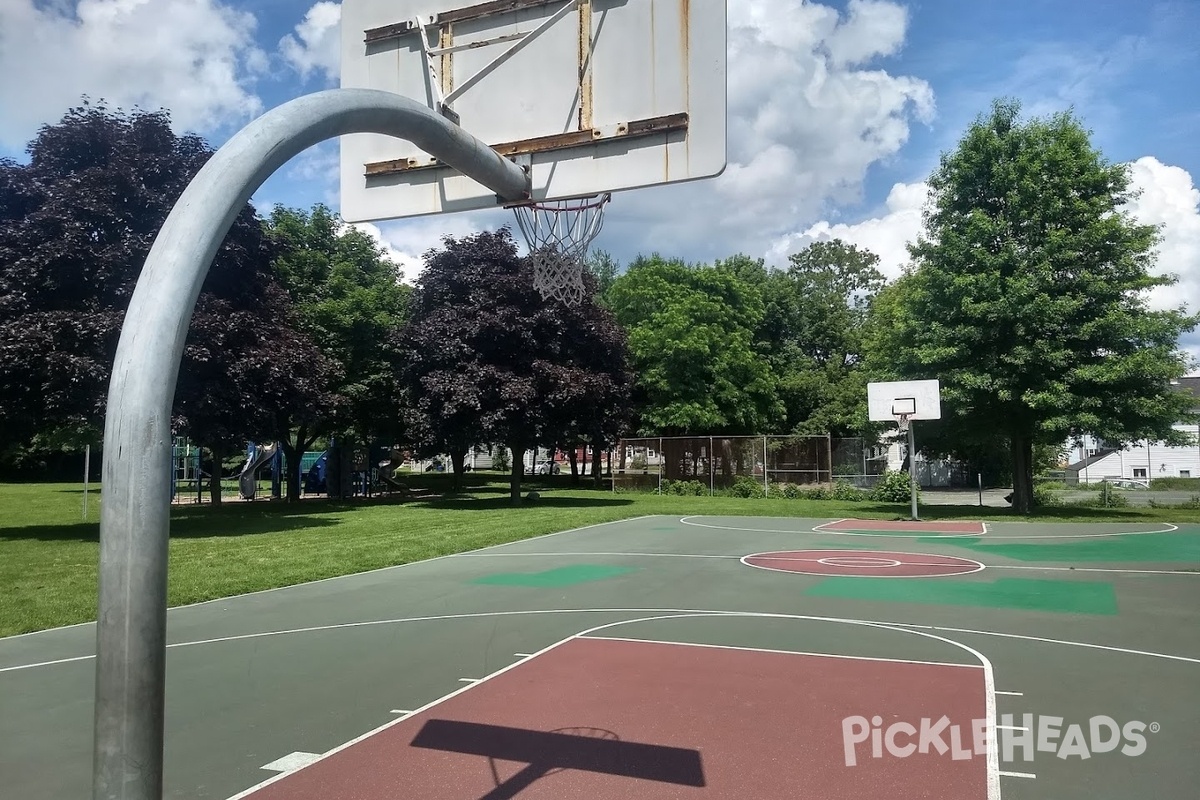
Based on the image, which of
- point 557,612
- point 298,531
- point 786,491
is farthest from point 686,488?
point 557,612

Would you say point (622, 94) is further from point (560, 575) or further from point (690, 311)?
point (690, 311)

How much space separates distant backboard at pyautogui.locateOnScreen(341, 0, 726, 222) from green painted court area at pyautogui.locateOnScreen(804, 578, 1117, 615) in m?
7.79

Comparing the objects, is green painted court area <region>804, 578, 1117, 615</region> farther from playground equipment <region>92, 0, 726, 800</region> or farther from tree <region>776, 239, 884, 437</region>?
tree <region>776, 239, 884, 437</region>

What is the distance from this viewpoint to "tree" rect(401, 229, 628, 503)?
26.2 metres

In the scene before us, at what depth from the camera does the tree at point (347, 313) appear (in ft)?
100

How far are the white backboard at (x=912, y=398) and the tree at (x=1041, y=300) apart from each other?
609 millimetres

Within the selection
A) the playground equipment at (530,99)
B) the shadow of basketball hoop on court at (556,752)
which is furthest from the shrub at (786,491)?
the playground equipment at (530,99)

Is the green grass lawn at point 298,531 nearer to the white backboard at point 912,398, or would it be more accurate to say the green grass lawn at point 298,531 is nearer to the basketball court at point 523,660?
the basketball court at point 523,660

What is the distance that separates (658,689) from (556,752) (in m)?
1.56

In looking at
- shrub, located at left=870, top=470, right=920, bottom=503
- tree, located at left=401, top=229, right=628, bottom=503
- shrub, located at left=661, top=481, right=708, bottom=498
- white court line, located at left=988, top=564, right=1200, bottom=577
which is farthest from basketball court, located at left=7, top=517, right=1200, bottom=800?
shrub, located at left=661, top=481, right=708, bottom=498

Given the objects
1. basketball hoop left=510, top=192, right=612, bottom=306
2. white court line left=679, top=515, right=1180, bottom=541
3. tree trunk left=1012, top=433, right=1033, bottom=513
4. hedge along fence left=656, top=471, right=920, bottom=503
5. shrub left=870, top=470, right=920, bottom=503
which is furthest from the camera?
hedge along fence left=656, top=471, right=920, bottom=503

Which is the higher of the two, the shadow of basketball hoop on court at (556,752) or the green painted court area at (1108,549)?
the shadow of basketball hoop on court at (556,752)

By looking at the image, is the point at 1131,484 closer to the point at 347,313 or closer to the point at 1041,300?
the point at 1041,300

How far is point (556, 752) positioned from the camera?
5.32 m
